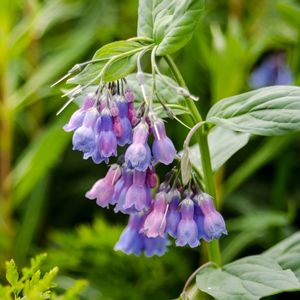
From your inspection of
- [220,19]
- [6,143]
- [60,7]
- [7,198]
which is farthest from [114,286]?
[220,19]

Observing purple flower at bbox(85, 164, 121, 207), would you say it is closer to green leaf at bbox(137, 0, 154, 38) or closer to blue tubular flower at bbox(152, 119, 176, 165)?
blue tubular flower at bbox(152, 119, 176, 165)

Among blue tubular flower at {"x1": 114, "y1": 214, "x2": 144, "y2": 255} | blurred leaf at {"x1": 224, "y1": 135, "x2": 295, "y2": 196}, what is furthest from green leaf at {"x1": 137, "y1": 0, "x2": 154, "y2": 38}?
blurred leaf at {"x1": 224, "y1": 135, "x2": 295, "y2": 196}

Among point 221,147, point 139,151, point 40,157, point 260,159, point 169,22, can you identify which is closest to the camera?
point 139,151

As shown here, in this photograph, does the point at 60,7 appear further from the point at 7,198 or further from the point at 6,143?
the point at 7,198

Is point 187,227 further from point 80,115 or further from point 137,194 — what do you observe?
point 80,115

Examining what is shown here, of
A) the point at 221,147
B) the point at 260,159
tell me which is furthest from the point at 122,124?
the point at 260,159

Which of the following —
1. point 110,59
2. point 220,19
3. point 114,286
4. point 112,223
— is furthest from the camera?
point 220,19

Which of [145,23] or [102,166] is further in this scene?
[102,166]
